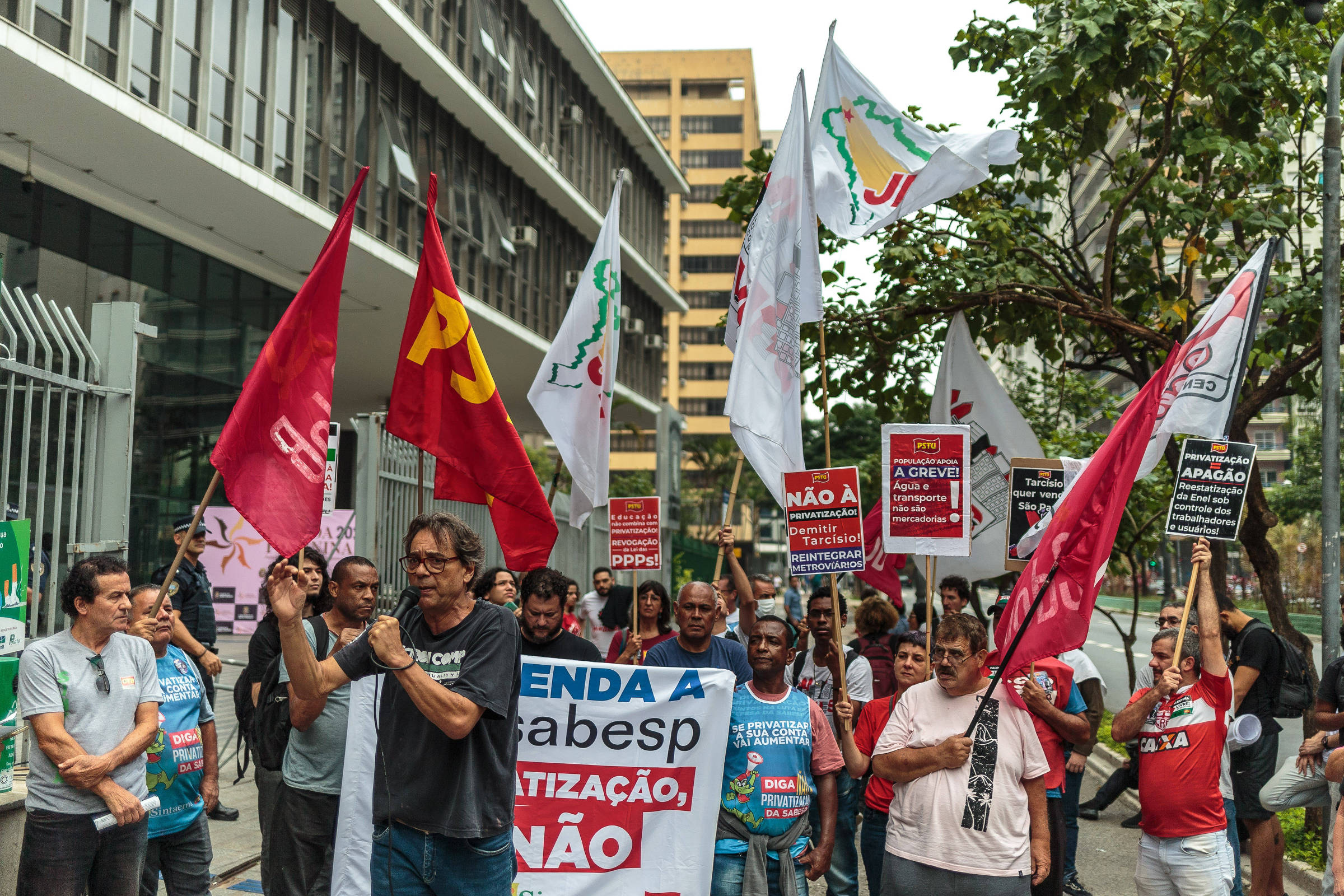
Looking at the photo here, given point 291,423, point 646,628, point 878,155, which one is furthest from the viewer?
point 646,628

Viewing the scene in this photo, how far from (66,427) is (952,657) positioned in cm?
453

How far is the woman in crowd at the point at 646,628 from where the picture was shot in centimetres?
794

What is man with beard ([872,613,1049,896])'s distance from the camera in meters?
4.91

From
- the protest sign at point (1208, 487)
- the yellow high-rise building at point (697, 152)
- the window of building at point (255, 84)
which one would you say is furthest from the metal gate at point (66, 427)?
the yellow high-rise building at point (697, 152)

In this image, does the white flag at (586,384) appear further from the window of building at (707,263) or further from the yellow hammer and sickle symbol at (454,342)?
the window of building at (707,263)

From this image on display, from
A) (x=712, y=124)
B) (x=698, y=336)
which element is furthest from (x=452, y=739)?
(x=712, y=124)

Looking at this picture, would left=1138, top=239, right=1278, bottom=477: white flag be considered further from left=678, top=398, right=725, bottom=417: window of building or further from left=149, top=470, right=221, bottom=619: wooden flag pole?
left=678, top=398, right=725, bottom=417: window of building

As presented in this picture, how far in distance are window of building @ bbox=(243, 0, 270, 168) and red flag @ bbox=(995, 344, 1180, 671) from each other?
13.0 metres

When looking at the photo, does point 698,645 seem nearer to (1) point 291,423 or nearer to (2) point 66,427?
(1) point 291,423

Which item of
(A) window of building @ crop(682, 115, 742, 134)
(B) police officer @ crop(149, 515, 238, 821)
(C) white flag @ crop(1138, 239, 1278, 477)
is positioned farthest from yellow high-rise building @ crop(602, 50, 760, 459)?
(C) white flag @ crop(1138, 239, 1278, 477)

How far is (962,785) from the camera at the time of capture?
16.4 feet

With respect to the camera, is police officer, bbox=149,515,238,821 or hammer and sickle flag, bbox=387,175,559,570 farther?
police officer, bbox=149,515,238,821

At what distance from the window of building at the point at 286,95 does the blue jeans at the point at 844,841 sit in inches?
493

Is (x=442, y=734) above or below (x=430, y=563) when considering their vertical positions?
below
